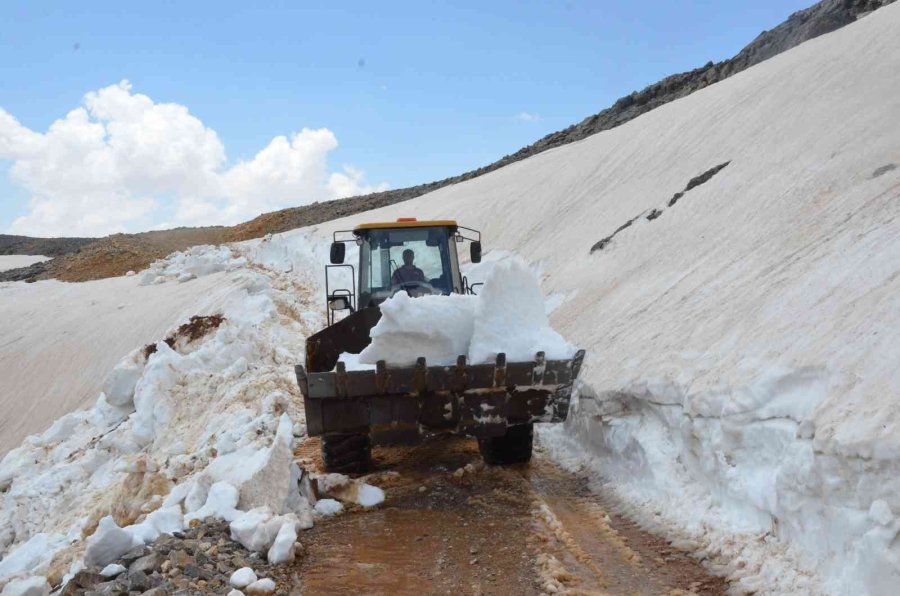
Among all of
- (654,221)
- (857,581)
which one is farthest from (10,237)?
(857,581)

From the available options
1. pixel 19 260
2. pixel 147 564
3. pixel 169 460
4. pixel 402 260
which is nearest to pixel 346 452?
pixel 169 460

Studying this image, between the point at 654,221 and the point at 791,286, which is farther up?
the point at 654,221

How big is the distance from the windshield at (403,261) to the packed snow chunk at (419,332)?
1824 mm

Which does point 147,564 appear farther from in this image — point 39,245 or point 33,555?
point 39,245

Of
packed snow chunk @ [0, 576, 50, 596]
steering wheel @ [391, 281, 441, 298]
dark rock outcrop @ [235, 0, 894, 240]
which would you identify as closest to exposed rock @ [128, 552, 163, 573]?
packed snow chunk @ [0, 576, 50, 596]

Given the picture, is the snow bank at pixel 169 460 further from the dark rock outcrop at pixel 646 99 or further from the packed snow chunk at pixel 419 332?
the dark rock outcrop at pixel 646 99

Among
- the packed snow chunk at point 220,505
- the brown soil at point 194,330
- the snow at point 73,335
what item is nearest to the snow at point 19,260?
the snow at point 73,335

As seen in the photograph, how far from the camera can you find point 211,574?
444cm

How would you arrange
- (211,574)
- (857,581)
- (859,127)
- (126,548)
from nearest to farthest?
(857,581), (211,574), (126,548), (859,127)

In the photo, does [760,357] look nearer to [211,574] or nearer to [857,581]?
[857,581]

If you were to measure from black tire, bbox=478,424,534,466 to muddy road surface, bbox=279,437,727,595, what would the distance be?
13 centimetres

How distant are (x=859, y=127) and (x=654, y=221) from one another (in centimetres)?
375

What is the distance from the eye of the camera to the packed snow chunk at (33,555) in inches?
254

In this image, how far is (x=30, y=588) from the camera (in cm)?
521
